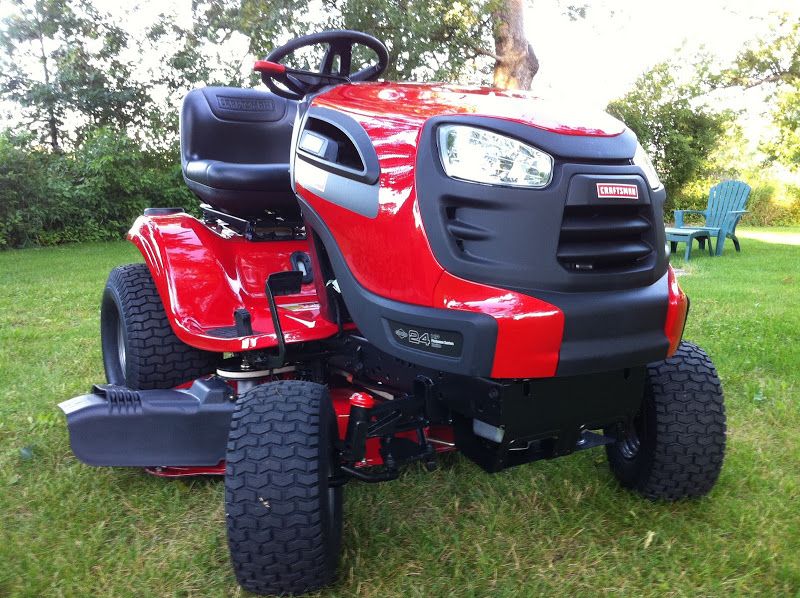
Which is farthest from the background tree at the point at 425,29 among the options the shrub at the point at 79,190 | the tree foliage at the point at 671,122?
the tree foliage at the point at 671,122

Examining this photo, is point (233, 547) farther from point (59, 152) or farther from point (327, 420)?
point (59, 152)

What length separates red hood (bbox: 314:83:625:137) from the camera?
1.63 m

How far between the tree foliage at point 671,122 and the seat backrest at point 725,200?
5.90 m

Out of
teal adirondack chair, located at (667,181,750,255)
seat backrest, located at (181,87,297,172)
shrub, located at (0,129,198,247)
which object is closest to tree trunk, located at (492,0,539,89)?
teal adirondack chair, located at (667,181,750,255)

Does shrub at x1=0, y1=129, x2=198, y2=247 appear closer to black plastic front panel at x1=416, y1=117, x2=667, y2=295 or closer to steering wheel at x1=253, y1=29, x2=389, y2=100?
steering wheel at x1=253, y1=29, x2=389, y2=100

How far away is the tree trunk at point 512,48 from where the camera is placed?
33.7 ft

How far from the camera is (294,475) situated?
1.65 metres

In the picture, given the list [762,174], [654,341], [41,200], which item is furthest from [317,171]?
[762,174]

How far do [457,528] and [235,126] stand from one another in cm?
203

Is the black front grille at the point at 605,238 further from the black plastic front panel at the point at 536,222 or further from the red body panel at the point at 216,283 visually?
the red body panel at the point at 216,283

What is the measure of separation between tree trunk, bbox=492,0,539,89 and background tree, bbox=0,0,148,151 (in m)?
7.60

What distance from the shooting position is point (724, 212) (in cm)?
972

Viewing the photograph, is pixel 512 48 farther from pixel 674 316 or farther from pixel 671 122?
pixel 674 316

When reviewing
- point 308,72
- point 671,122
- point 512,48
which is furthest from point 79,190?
point 671,122
